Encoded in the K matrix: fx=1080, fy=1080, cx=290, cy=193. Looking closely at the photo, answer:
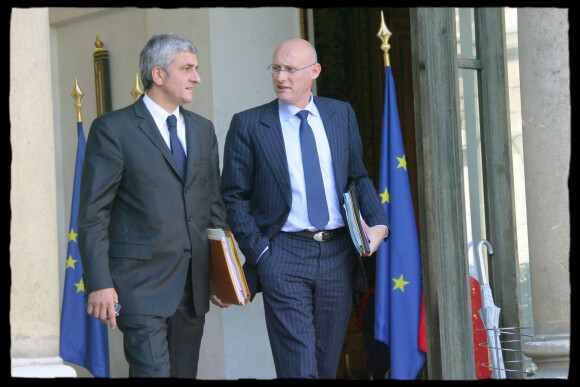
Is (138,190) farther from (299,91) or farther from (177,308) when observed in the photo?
(299,91)

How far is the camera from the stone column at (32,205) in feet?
13.4

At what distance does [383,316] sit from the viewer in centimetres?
561

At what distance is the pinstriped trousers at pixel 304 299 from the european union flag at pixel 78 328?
169 cm

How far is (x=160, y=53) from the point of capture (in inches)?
176

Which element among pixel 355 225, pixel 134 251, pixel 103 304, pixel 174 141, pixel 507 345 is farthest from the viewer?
pixel 507 345

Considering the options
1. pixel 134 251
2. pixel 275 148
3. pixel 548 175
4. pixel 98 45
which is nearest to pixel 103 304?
pixel 134 251

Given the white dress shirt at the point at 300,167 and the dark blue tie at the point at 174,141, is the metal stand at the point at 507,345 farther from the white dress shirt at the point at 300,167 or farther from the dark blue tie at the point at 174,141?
the dark blue tie at the point at 174,141

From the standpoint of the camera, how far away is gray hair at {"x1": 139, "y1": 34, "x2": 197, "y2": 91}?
14.6 ft

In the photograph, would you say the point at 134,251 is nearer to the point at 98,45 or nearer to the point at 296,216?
the point at 296,216

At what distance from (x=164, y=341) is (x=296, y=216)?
0.79 m

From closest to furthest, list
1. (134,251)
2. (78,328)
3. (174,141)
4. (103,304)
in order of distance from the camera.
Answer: (103,304) < (134,251) < (174,141) < (78,328)

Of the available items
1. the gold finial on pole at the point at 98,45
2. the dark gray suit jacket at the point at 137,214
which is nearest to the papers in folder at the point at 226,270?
the dark gray suit jacket at the point at 137,214

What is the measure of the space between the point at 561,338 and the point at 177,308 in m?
1.75
